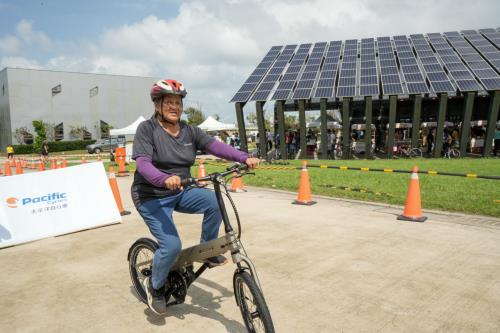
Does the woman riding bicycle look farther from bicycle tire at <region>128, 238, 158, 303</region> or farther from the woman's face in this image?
bicycle tire at <region>128, 238, 158, 303</region>

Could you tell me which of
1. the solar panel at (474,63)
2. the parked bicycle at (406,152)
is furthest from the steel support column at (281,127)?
the solar panel at (474,63)

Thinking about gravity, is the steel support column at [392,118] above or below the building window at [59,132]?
above

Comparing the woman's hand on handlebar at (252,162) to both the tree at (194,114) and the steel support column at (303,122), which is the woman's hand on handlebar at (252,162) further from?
the tree at (194,114)

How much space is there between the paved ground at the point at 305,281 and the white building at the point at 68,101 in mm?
50694

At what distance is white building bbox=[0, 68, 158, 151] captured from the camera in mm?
49656

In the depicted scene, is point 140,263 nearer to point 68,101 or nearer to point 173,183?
point 173,183

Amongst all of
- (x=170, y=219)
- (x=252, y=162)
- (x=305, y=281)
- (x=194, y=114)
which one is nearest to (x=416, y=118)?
(x=305, y=281)

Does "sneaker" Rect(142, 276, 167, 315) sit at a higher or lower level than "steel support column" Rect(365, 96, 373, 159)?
lower

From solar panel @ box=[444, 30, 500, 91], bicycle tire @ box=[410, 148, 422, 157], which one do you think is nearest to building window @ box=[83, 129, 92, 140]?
bicycle tire @ box=[410, 148, 422, 157]

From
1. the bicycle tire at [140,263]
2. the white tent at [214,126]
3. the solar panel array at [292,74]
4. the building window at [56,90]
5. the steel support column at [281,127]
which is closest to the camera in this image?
the bicycle tire at [140,263]

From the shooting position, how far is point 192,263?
3488 mm

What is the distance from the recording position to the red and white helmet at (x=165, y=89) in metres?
3.31

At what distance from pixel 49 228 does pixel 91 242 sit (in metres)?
1.13

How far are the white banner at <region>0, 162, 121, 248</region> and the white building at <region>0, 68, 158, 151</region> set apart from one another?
161 ft
